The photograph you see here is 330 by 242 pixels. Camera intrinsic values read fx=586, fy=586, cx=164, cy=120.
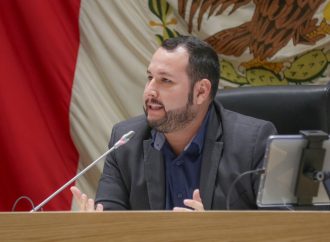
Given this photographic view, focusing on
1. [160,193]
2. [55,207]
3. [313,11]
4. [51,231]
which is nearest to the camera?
[51,231]

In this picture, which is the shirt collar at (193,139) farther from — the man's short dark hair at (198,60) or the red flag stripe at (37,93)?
the red flag stripe at (37,93)

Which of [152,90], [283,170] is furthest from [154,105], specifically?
[283,170]

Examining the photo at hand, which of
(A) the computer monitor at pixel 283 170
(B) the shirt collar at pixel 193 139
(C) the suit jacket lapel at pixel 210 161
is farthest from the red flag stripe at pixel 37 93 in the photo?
(A) the computer monitor at pixel 283 170

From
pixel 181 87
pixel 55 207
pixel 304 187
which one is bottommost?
pixel 55 207

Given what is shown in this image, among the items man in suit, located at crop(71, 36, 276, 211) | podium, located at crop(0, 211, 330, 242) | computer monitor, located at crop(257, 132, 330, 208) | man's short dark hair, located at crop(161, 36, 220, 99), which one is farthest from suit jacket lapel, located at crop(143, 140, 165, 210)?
podium, located at crop(0, 211, 330, 242)

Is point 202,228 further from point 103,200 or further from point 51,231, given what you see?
point 103,200

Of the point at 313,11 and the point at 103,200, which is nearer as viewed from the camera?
the point at 103,200

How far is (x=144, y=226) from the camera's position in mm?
954

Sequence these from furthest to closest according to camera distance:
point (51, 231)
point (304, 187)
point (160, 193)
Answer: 1. point (160, 193)
2. point (304, 187)
3. point (51, 231)

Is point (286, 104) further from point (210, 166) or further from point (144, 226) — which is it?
point (144, 226)

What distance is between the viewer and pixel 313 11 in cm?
244

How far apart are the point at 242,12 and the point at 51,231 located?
1.73m

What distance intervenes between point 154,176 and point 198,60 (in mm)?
386

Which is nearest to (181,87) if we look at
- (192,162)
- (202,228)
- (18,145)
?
(192,162)
